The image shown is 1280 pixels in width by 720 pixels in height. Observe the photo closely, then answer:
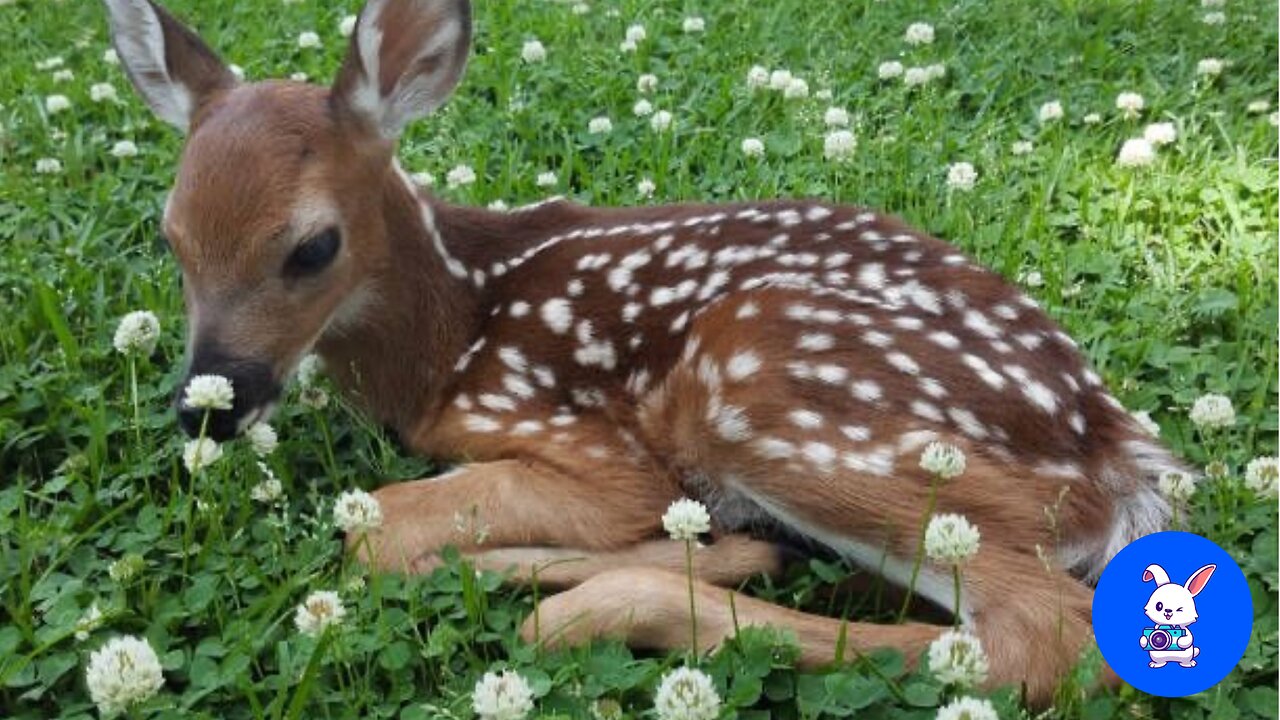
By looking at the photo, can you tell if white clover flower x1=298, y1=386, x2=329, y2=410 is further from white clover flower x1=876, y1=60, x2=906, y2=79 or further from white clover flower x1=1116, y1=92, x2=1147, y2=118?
white clover flower x1=1116, y1=92, x2=1147, y2=118

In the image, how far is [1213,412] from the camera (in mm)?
3352

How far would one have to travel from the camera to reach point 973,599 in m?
2.98

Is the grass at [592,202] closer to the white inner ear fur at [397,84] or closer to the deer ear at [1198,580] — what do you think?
the deer ear at [1198,580]

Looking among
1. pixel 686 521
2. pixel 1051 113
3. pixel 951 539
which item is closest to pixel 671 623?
pixel 686 521

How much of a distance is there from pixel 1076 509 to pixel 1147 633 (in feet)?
1.63

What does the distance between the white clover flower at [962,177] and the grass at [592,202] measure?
52 millimetres

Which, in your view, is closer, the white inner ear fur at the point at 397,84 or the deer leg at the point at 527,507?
the deer leg at the point at 527,507

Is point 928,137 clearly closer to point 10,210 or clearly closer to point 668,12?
point 668,12

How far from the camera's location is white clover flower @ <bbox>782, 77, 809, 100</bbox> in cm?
518

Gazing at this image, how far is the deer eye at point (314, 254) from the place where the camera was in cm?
337

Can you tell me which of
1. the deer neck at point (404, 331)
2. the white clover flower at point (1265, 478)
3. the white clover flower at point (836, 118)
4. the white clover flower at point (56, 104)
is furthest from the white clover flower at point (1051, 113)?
the white clover flower at point (56, 104)

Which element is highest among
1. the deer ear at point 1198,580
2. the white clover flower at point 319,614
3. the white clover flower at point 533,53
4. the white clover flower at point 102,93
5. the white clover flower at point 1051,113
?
the white clover flower at point 533,53

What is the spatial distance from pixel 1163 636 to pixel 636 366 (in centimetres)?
138

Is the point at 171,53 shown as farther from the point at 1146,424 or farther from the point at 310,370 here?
the point at 1146,424
